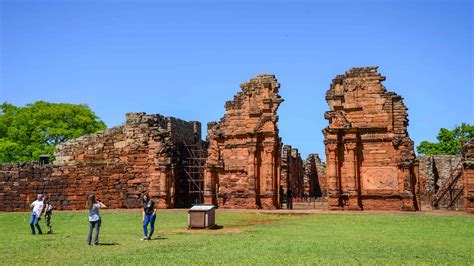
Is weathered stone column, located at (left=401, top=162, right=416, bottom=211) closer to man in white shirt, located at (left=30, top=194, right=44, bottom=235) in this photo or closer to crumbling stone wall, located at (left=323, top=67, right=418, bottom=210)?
crumbling stone wall, located at (left=323, top=67, right=418, bottom=210)

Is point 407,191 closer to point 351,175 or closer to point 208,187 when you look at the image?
point 351,175

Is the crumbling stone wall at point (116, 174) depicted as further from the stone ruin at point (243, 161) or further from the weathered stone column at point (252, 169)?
the weathered stone column at point (252, 169)

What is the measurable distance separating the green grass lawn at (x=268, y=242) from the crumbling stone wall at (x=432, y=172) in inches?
870

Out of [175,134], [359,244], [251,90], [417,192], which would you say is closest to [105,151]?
[175,134]

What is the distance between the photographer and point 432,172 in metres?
44.1

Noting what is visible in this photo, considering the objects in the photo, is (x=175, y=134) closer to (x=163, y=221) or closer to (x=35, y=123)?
(x=163, y=221)

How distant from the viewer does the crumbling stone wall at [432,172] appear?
143ft

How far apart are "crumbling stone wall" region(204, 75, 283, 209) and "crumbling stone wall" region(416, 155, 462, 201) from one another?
16.6 metres

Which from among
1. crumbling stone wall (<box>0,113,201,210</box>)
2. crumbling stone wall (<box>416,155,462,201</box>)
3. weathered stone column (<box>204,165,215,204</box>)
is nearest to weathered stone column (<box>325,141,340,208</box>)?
weathered stone column (<box>204,165,215,204</box>)

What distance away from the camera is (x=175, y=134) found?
35.4 metres

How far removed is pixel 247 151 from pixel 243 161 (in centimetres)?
67

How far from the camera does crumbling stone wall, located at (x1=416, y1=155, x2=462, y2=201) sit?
1711 inches

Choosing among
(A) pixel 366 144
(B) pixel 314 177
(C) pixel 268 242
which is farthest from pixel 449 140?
(C) pixel 268 242

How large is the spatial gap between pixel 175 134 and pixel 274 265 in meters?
25.6
